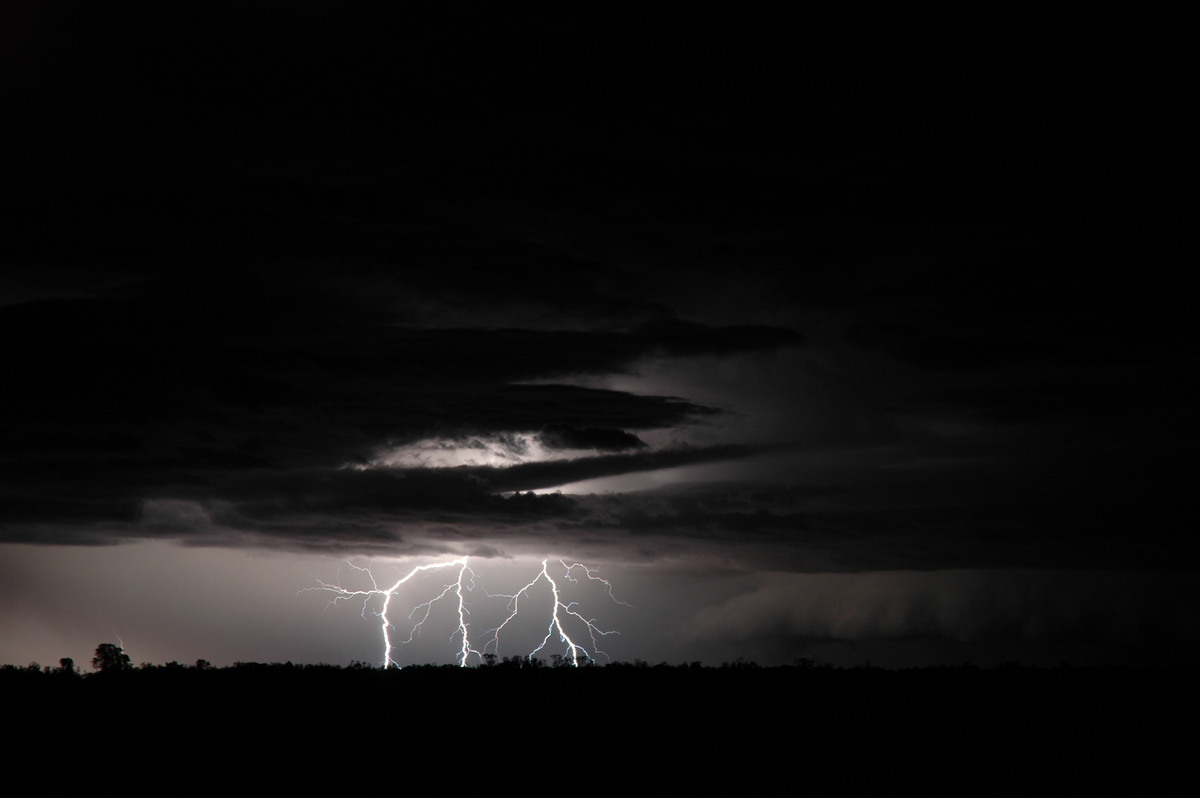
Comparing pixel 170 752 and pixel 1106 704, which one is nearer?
pixel 170 752

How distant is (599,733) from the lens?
70.4 ft

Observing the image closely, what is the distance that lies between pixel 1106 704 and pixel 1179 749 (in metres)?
5.04

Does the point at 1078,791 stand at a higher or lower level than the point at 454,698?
lower

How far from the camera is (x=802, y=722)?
74.1 feet

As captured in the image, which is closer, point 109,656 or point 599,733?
point 599,733

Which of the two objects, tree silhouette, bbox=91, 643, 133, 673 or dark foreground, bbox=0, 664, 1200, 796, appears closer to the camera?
dark foreground, bbox=0, 664, 1200, 796

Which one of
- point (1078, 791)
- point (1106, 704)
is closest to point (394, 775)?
point (1078, 791)

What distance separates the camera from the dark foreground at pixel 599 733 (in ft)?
59.4

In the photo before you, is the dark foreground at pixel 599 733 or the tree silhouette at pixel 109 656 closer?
the dark foreground at pixel 599 733

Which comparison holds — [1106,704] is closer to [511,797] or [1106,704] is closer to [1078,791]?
[1078,791]

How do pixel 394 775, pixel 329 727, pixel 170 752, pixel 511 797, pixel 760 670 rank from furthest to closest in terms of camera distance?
1. pixel 760 670
2. pixel 329 727
3. pixel 170 752
4. pixel 394 775
5. pixel 511 797

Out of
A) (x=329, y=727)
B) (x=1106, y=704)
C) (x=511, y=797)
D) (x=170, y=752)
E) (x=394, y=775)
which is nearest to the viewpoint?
(x=511, y=797)

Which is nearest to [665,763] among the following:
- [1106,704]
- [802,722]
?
[802,722]

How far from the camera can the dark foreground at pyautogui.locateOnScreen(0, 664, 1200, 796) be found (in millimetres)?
18094
